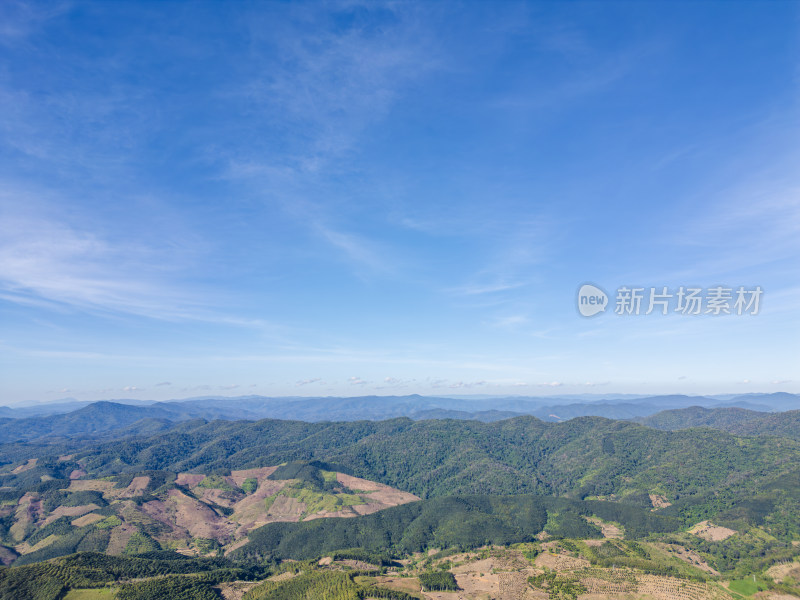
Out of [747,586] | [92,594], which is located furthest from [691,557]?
[92,594]

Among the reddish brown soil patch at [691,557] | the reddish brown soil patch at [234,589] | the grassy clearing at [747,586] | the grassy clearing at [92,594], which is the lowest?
the reddish brown soil patch at [691,557]

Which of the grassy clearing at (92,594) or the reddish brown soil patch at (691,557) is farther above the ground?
the grassy clearing at (92,594)

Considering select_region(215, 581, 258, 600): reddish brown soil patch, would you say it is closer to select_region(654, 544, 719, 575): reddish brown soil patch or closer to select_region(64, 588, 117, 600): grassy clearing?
select_region(64, 588, 117, 600): grassy clearing

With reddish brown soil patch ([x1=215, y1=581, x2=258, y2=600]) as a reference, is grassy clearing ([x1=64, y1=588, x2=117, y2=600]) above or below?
above

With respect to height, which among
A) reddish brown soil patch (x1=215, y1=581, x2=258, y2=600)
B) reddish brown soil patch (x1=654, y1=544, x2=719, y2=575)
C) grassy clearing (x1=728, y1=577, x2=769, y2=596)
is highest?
grassy clearing (x1=728, y1=577, x2=769, y2=596)

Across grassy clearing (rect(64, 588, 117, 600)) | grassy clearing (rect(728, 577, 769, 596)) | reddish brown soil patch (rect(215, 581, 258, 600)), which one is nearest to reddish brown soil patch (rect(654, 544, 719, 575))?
grassy clearing (rect(728, 577, 769, 596))

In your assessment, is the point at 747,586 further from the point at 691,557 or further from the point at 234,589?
the point at 234,589

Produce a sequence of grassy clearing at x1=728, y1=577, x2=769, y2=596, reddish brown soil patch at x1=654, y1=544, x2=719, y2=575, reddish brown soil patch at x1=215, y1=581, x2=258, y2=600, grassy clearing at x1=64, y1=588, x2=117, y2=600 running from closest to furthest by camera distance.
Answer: grassy clearing at x1=64, y1=588, x2=117, y2=600 < grassy clearing at x1=728, y1=577, x2=769, y2=596 < reddish brown soil patch at x1=215, y1=581, x2=258, y2=600 < reddish brown soil patch at x1=654, y1=544, x2=719, y2=575

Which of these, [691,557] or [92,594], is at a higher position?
[92,594]

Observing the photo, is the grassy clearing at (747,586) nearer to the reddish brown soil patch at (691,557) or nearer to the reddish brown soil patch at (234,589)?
the reddish brown soil patch at (691,557)

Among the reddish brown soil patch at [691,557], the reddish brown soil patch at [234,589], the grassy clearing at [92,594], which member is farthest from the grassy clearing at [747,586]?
the grassy clearing at [92,594]

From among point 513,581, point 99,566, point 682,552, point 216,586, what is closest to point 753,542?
point 682,552

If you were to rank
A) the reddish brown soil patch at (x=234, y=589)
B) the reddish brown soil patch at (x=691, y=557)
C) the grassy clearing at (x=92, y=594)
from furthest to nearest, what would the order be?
the reddish brown soil patch at (x=691, y=557), the reddish brown soil patch at (x=234, y=589), the grassy clearing at (x=92, y=594)
